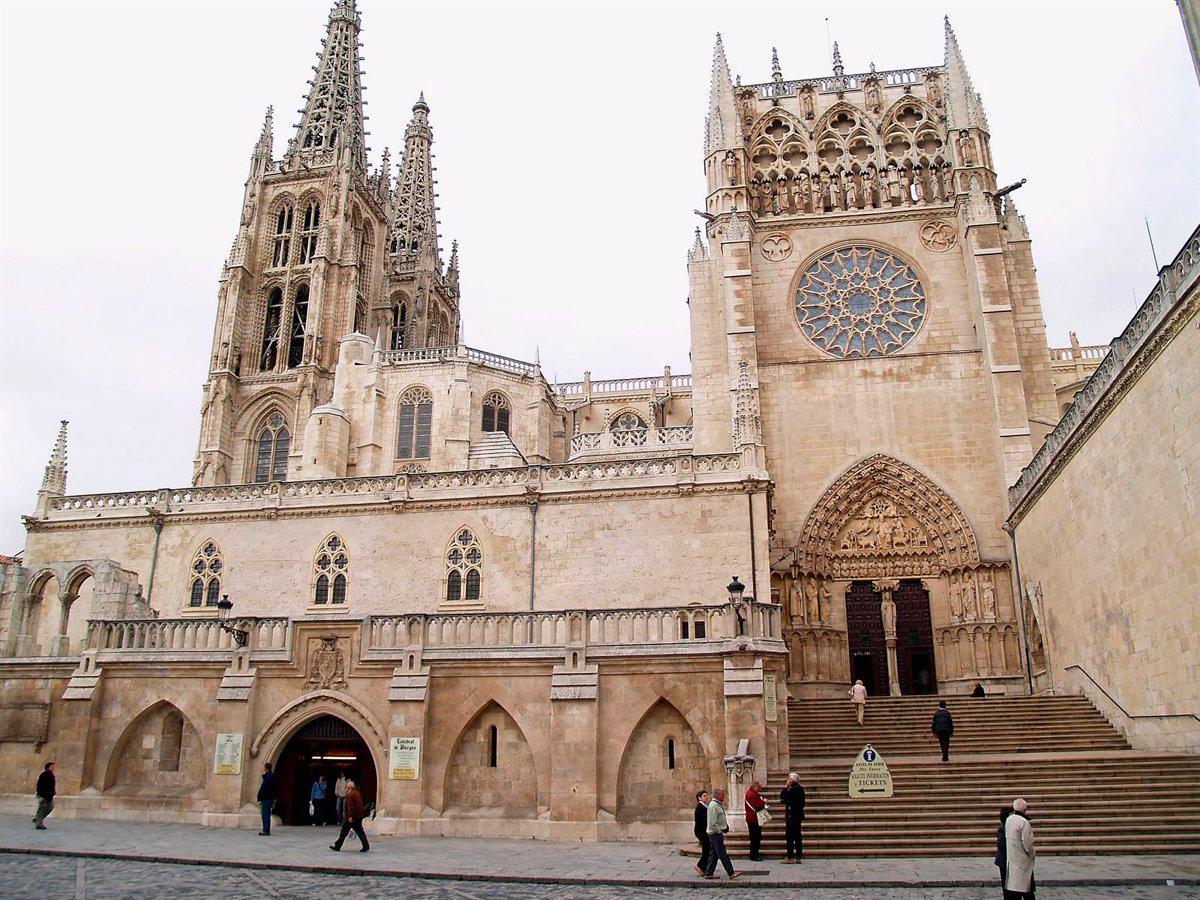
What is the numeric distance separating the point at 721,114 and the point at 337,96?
3835 cm

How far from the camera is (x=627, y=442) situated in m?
31.1

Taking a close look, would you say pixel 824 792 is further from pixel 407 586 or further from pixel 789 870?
pixel 407 586

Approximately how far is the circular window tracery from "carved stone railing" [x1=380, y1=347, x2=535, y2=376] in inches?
756

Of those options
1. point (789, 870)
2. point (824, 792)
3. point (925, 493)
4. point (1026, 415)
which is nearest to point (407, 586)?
point (824, 792)

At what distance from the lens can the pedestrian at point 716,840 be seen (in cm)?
1274

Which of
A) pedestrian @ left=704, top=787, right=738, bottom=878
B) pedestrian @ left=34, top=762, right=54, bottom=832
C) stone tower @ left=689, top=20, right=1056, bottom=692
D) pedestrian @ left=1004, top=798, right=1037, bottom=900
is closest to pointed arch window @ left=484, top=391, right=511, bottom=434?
stone tower @ left=689, top=20, right=1056, bottom=692

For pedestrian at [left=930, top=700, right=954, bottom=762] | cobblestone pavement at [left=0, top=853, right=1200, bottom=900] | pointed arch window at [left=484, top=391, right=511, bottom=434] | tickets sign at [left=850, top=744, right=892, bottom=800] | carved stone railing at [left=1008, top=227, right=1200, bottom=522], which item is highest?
pointed arch window at [left=484, top=391, right=511, bottom=434]

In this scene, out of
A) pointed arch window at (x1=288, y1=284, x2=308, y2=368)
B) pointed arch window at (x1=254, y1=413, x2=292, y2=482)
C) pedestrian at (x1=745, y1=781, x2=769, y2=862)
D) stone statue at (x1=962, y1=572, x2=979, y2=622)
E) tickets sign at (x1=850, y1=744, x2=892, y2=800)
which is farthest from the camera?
pointed arch window at (x1=288, y1=284, x2=308, y2=368)

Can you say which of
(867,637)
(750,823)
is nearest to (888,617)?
(867,637)

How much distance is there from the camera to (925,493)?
28.4 metres

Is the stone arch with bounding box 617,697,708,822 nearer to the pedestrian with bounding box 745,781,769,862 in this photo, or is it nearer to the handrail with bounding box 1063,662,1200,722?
the pedestrian with bounding box 745,781,769,862

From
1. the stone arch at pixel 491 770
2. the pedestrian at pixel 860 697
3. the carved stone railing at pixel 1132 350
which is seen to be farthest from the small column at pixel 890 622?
the stone arch at pixel 491 770

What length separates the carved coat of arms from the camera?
1897 cm

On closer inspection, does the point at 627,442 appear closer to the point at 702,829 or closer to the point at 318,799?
the point at 318,799
